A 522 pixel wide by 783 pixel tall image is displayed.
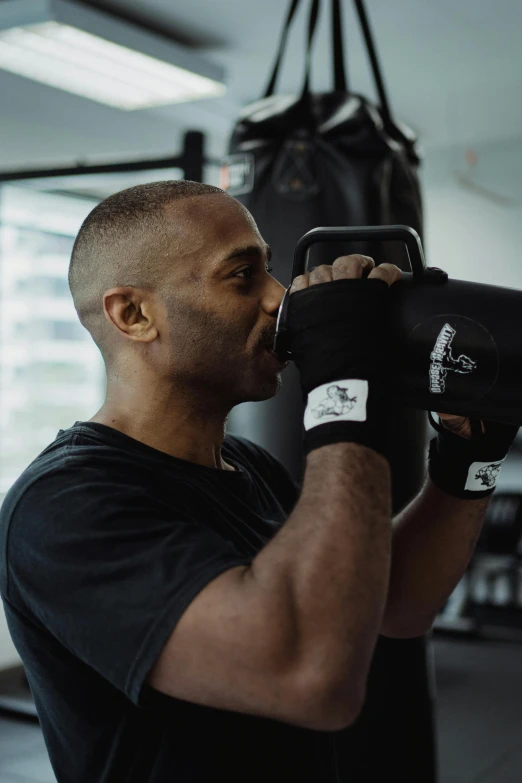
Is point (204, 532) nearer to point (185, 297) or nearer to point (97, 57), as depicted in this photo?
point (185, 297)

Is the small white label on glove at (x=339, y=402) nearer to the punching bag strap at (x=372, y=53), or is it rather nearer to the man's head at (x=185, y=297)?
the man's head at (x=185, y=297)

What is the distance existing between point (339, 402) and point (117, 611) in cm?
34

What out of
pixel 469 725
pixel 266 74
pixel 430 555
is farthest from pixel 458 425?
pixel 266 74

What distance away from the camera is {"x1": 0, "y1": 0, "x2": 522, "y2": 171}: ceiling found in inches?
160

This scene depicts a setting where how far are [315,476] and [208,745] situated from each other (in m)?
0.34

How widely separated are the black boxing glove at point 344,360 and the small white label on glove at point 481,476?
315 millimetres

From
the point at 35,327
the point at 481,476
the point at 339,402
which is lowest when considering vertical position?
the point at 35,327

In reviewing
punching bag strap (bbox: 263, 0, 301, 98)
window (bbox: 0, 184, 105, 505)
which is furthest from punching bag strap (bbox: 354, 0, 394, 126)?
window (bbox: 0, 184, 105, 505)

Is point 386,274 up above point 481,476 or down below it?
above

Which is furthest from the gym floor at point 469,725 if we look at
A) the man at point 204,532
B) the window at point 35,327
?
the man at point 204,532

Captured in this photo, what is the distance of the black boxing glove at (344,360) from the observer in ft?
3.30

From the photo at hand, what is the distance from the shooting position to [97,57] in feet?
12.0

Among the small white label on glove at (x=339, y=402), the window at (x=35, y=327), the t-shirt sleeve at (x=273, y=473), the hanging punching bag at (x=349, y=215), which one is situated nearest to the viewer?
the small white label on glove at (x=339, y=402)

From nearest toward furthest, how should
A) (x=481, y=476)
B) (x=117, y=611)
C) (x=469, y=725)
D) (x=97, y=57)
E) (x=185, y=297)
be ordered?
1. (x=117, y=611)
2. (x=185, y=297)
3. (x=481, y=476)
4. (x=97, y=57)
5. (x=469, y=725)
